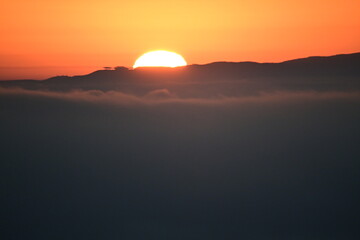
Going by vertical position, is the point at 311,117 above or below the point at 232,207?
above

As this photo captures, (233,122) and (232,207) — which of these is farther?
(233,122)

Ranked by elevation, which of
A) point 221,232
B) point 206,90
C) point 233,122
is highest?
point 206,90

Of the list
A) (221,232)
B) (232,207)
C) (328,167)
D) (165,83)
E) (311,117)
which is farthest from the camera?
(165,83)

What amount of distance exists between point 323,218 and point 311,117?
26.4 meters

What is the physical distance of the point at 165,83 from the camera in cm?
7106

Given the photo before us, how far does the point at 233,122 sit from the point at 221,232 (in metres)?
33.5

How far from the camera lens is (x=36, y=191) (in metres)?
45.8

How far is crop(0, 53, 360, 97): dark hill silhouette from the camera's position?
61875 mm

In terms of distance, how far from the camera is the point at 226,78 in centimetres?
6956

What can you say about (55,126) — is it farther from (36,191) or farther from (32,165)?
(36,191)

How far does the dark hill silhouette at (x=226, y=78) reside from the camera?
6188 centimetres

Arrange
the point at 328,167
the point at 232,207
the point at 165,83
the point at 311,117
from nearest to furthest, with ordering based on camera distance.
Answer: the point at 232,207
the point at 328,167
the point at 311,117
the point at 165,83

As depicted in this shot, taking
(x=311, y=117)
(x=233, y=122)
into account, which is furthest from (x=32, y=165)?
(x=311, y=117)

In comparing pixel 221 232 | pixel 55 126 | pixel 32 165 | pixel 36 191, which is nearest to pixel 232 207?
pixel 221 232
